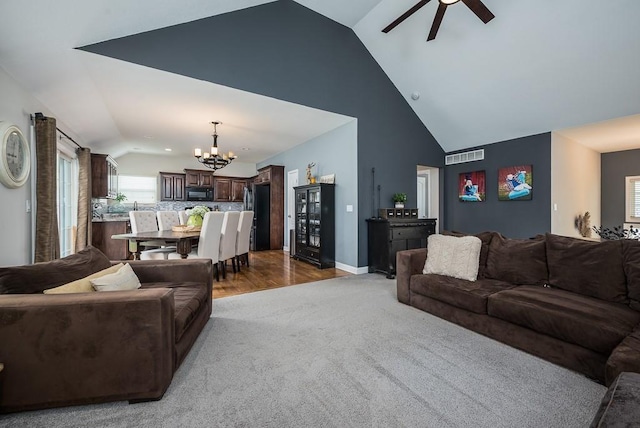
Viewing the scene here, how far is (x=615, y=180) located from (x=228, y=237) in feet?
28.6

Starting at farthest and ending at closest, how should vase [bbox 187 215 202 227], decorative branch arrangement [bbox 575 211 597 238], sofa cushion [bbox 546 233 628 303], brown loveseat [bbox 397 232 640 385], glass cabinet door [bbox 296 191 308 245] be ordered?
glass cabinet door [bbox 296 191 308 245] < decorative branch arrangement [bbox 575 211 597 238] < vase [bbox 187 215 202 227] < sofa cushion [bbox 546 233 628 303] < brown loveseat [bbox 397 232 640 385]

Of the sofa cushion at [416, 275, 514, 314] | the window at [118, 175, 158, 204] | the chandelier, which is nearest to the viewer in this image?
the sofa cushion at [416, 275, 514, 314]

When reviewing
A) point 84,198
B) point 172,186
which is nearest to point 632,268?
point 84,198

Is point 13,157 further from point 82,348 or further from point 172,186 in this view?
point 172,186

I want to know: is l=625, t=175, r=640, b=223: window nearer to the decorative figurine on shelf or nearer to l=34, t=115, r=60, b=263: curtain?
the decorative figurine on shelf

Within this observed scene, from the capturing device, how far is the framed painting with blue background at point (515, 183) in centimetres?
520

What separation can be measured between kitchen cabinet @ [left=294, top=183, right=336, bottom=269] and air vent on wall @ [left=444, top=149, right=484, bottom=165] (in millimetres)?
3024

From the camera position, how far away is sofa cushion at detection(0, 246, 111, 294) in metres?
1.67

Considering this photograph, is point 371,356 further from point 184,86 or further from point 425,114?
point 425,114

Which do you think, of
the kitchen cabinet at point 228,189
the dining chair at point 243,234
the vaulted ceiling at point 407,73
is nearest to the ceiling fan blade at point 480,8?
the vaulted ceiling at point 407,73

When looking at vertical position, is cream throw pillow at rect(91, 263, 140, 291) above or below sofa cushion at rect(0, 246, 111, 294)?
below

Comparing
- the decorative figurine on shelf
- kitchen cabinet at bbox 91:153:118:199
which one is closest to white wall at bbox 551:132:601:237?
the decorative figurine on shelf

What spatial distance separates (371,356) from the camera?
209cm

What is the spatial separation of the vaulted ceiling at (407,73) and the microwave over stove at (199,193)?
2.42 m
